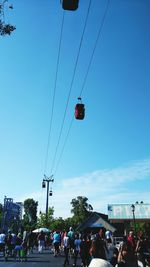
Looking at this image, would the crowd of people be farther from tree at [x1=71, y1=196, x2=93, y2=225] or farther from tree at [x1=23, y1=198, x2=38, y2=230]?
tree at [x1=23, y1=198, x2=38, y2=230]

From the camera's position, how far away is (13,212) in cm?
11281

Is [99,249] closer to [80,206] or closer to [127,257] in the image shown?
[127,257]

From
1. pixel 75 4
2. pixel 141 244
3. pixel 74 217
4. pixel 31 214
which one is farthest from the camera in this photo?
pixel 31 214

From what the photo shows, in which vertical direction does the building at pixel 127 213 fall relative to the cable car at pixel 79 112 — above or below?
below

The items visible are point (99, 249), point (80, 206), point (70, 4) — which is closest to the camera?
point (70, 4)

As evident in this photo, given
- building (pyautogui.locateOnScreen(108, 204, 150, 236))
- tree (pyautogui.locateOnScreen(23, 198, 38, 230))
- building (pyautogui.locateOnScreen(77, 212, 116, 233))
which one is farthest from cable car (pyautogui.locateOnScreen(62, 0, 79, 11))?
tree (pyautogui.locateOnScreen(23, 198, 38, 230))

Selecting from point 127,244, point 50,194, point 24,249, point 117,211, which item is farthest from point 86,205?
point 127,244

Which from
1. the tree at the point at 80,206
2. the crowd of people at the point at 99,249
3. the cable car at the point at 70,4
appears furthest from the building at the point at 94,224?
the cable car at the point at 70,4

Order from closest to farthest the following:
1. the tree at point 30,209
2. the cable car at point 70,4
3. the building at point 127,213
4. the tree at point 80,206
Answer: the cable car at point 70,4, the building at point 127,213, the tree at point 80,206, the tree at point 30,209

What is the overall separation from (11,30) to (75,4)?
3.47 m

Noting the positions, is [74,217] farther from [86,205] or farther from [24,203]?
[24,203]

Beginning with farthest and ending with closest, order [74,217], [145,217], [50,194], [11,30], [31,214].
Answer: [31,214]
[74,217]
[145,217]
[50,194]
[11,30]

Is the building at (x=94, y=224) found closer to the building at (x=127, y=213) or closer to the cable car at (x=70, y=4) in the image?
the building at (x=127, y=213)

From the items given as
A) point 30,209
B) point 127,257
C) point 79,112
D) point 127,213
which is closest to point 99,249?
point 127,257
